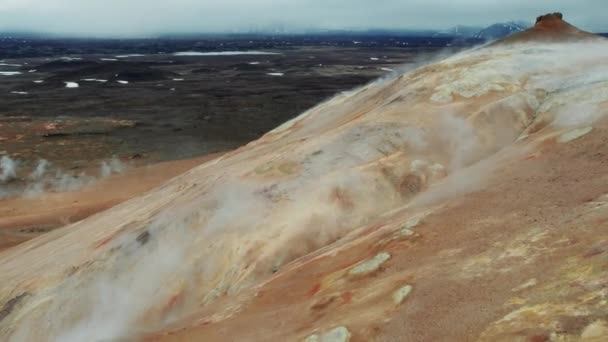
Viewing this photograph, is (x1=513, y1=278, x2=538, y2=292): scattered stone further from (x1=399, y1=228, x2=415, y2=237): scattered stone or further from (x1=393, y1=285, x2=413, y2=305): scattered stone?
(x1=399, y1=228, x2=415, y2=237): scattered stone

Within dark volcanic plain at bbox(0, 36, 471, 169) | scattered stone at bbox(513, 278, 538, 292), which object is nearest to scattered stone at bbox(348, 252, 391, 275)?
scattered stone at bbox(513, 278, 538, 292)

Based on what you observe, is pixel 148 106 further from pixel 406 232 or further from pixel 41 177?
pixel 406 232

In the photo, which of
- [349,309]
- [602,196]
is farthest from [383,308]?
[602,196]

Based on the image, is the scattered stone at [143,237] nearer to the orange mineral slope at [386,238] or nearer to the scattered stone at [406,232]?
the orange mineral slope at [386,238]

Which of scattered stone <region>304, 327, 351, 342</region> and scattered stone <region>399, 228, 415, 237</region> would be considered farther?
scattered stone <region>399, 228, 415, 237</region>

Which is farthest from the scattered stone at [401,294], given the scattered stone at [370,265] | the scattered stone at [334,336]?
the scattered stone at [370,265]

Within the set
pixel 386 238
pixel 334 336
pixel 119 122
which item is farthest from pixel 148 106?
pixel 334 336

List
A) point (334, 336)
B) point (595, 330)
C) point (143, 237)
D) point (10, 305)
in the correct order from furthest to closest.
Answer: point (143, 237)
point (10, 305)
point (334, 336)
point (595, 330)
